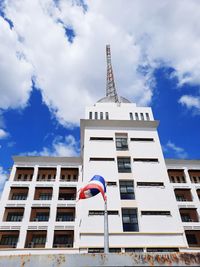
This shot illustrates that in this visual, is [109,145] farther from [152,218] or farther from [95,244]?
[95,244]

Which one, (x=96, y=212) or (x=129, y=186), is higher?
(x=129, y=186)

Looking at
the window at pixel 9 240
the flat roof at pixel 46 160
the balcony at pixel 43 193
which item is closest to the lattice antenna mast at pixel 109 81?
the flat roof at pixel 46 160

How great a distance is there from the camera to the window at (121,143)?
31.6 metres

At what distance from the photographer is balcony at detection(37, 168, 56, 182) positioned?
3297cm

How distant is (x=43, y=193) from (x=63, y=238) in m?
7.23

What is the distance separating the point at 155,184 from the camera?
89.3 feet

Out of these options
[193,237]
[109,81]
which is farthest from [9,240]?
[109,81]

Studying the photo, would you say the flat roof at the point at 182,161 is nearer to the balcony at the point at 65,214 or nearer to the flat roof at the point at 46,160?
the flat roof at the point at 46,160

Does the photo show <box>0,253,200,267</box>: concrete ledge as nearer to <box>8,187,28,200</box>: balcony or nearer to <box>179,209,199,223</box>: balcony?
<box>179,209,199,223</box>: balcony

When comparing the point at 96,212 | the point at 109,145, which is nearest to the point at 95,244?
the point at 96,212

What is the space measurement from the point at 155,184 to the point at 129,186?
11.6ft

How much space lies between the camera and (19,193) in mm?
31125

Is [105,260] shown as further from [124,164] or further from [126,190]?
[124,164]

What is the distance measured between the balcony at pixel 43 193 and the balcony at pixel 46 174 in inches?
77.1
